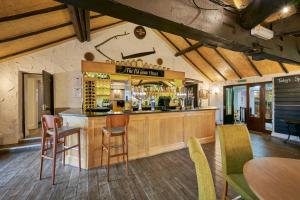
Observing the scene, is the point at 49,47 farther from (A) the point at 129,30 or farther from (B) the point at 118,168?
(B) the point at 118,168

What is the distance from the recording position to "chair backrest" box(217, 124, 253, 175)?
1.89 metres

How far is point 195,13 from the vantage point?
6.93ft

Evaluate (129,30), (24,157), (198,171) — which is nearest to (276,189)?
(198,171)

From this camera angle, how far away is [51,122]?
2.62 m

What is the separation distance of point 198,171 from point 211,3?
92.0 inches

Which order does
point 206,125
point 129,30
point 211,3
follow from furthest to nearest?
1. point 129,30
2. point 206,125
3. point 211,3

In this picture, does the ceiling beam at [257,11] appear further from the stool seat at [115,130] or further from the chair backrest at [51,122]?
the chair backrest at [51,122]

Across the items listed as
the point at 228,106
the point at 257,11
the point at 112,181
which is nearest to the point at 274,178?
the point at 257,11

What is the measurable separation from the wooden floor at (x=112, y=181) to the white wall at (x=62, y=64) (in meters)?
1.47

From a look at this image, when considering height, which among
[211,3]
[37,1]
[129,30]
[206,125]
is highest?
[129,30]

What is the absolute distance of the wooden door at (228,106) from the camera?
8406mm

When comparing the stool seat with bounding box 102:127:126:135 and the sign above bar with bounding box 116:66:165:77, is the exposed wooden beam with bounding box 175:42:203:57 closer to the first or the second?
the sign above bar with bounding box 116:66:165:77

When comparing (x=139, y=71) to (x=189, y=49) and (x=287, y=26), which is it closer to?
(x=189, y=49)

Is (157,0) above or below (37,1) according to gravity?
below
